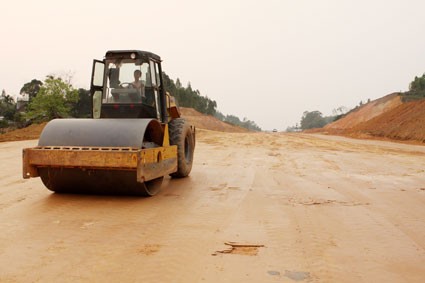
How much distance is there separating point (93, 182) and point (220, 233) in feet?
9.07

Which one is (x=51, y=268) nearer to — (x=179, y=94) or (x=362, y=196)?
(x=362, y=196)

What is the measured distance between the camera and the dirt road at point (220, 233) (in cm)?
389

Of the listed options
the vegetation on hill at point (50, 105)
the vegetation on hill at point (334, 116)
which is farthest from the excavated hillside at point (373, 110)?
the vegetation on hill at point (50, 105)

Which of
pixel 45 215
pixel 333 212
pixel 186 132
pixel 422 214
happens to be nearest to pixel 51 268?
pixel 45 215

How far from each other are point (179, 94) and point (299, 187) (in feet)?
226

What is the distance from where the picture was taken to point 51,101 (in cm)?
4244

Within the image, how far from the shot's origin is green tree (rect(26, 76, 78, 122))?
42.7m

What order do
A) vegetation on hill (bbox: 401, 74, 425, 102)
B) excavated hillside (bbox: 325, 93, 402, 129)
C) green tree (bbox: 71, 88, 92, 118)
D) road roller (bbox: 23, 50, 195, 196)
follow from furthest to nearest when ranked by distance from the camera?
1. excavated hillside (bbox: 325, 93, 402, 129)
2. vegetation on hill (bbox: 401, 74, 425, 102)
3. green tree (bbox: 71, 88, 92, 118)
4. road roller (bbox: 23, 50, 195, 196)

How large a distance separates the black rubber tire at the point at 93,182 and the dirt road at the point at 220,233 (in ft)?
0.58

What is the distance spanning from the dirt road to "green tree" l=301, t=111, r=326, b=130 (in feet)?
408

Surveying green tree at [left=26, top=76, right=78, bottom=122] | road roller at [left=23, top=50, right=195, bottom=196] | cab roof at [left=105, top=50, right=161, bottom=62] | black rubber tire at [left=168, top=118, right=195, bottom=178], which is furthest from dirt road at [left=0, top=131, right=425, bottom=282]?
green tree at [left=26, top=76, right=78, bottom=122]

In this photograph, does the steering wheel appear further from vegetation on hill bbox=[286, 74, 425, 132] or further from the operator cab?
vegetation on hill bbox=[286, 74, 425, 132]

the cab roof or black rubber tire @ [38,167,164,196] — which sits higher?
the cab roof

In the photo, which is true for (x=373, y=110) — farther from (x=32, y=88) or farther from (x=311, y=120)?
(x=311, y=120)
